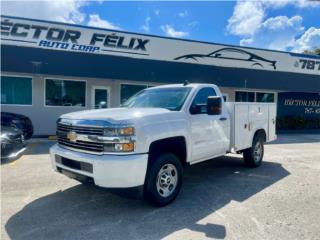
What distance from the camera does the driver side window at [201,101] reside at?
535cm

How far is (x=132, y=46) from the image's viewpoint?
15.3 meters

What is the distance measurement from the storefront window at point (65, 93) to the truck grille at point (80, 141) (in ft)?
32.3

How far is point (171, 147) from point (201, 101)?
1328mm

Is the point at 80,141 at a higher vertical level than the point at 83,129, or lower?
lower

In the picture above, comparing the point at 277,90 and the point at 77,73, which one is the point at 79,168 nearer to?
the point at 77,73

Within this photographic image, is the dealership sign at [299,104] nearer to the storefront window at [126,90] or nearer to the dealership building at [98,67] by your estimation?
the dealership building at [98,67]

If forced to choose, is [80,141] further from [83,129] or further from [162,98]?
[162,98]

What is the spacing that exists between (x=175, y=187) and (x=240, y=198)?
1271 mm

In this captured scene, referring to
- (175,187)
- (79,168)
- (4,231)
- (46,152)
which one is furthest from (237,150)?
(46,152)

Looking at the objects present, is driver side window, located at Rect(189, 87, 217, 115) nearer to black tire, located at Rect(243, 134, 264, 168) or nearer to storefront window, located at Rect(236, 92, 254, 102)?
black tire, located at Rect(243, 134, 264, 168)

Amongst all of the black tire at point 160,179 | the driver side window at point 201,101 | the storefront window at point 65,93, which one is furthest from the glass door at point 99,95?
the black tire at point 160,179

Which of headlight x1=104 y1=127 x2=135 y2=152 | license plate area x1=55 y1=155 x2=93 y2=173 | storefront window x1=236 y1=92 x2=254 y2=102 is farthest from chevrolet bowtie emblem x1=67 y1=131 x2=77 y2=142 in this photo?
storefront window x1=236 y1=92 x2=254 y2=102

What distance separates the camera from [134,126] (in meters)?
4.19

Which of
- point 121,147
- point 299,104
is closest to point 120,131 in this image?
point 121,147
